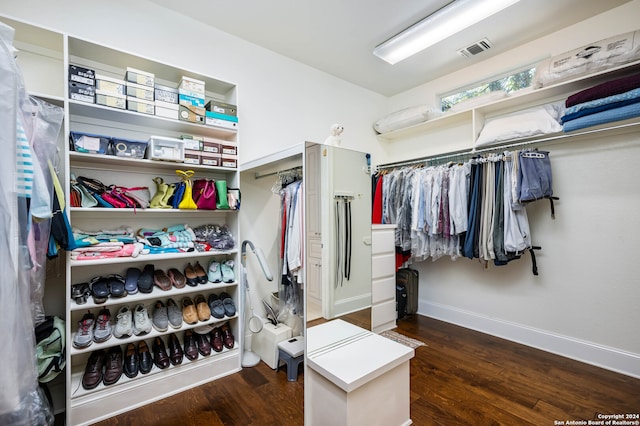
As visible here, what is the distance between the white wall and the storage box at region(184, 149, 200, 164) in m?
3.03

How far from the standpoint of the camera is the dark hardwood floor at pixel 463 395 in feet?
5.39

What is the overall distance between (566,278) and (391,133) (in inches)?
93.7

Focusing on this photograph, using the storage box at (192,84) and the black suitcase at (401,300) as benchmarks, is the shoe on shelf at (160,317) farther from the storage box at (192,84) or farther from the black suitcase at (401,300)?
the black suitcase at (401,300)

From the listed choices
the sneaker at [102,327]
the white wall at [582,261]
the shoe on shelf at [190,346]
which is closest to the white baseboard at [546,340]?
the white wall at [582,261]

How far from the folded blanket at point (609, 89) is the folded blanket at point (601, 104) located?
35mm

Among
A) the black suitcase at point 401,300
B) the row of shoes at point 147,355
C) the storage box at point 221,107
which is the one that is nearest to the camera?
the row of shoes at point 147,355

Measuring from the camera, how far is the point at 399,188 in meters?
3.13

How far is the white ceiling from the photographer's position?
207 centimetres

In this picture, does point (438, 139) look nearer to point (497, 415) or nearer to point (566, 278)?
point (566, 278)

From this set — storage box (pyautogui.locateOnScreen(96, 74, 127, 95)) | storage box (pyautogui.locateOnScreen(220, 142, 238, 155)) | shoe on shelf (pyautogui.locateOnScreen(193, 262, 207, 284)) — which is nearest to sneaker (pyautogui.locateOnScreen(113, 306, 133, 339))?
shoe on shelf (pyautogui.locateOnScreen(193, 262, 207, 284))

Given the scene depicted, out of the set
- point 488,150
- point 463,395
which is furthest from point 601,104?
point 463,395

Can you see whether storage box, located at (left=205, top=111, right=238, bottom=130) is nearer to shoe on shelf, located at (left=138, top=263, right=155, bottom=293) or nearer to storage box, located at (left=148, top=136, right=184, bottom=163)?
storage box, located at (left=148, top=136, right=184, bottom=163)

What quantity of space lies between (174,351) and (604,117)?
3.55 m

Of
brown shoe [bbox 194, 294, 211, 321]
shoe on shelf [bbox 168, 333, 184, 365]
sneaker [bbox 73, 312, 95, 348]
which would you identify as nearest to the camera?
sneaker [bbox 73, 312, 95, 348]
